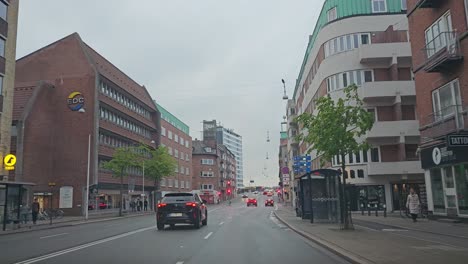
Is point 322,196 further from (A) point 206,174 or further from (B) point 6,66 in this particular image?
(A) point 206,174

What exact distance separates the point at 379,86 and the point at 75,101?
31.3 m

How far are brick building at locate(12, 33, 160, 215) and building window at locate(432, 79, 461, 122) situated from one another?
110ft

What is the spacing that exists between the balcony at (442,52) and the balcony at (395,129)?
1428 centimetres

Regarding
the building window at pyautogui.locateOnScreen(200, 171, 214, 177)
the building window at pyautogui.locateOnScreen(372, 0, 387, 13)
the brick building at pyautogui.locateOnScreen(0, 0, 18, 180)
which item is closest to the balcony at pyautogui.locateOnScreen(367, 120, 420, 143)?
the building window at pyautogui.locateOnScreen(372, 0, 387, 13)

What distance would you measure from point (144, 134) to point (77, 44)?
68.7 feet

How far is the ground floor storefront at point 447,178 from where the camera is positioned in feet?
64.7

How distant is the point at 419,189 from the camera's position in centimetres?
3791

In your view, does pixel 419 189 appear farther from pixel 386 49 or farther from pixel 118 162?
pixel 118 162

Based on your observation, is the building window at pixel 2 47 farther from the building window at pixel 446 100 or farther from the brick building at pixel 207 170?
the brick building at pixel 207 170

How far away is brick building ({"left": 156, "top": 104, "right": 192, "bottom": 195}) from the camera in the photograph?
79.6 meters

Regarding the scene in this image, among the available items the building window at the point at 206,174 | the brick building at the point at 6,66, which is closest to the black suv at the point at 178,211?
the brick building at the point at 6,66

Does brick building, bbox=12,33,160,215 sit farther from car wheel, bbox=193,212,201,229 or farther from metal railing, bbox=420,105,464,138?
metal railing, bbox=420,105,464,138

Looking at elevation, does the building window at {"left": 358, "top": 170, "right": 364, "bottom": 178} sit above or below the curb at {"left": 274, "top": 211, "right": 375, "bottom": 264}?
above

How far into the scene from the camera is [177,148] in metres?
89.3
